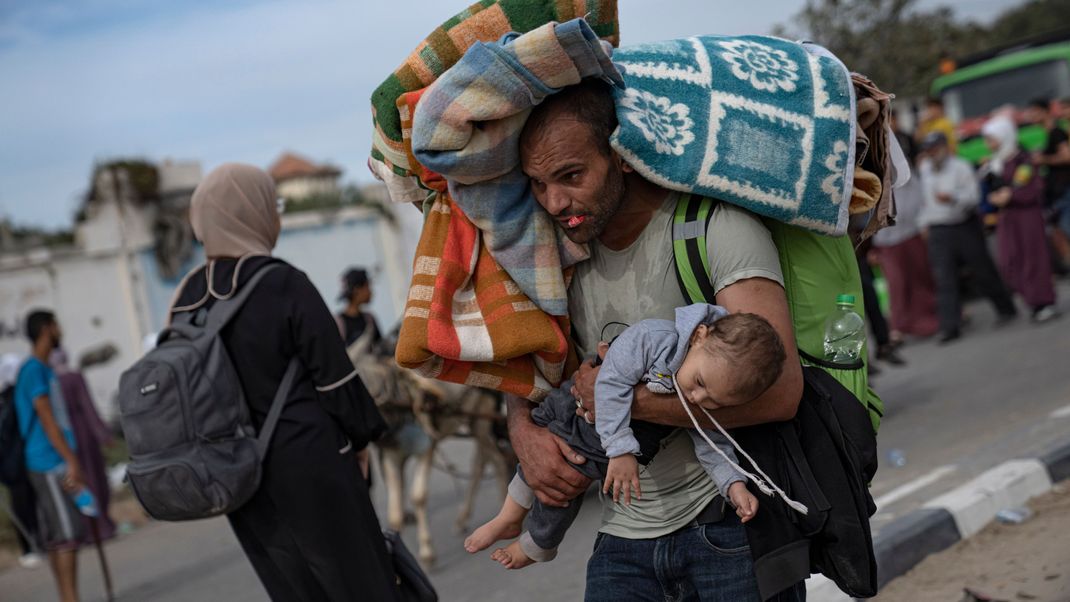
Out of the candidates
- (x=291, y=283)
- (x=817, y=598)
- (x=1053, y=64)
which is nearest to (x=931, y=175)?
(x=1053, y=64)

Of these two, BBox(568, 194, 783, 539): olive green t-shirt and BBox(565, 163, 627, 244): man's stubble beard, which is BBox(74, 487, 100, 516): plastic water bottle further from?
BBox(565, 163, 627, 244): man's stubble beard

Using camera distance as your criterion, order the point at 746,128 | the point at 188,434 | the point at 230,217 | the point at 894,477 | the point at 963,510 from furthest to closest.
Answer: the point at 894,477
the point at 963,510
the point at 230,217
the point at 188,434
the point at 746,128

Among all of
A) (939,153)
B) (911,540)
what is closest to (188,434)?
(911,540)

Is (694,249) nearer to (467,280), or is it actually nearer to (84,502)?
(467,280)

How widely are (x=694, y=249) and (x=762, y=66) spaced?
433mm

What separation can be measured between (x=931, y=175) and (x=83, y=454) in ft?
29.0

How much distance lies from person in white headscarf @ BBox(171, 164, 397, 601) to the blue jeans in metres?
1.21

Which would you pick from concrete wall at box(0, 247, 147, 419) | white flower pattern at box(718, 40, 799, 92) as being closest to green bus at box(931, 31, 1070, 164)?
concrete wall at box(0, 247, 147, 419)

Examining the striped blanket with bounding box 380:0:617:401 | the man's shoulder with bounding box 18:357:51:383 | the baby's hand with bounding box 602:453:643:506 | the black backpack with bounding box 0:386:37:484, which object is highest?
the striped blanket with bounding box 380:0:617:401

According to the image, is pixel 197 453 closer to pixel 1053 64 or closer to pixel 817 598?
pixel 817 598

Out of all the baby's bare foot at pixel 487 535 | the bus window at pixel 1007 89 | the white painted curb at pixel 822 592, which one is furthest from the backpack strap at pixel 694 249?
the bus window at pixel 1007 89

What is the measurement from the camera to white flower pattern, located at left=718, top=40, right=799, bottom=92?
2.33 meters

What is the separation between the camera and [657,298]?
2.39 meters

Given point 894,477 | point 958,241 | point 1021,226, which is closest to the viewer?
point 894,477
